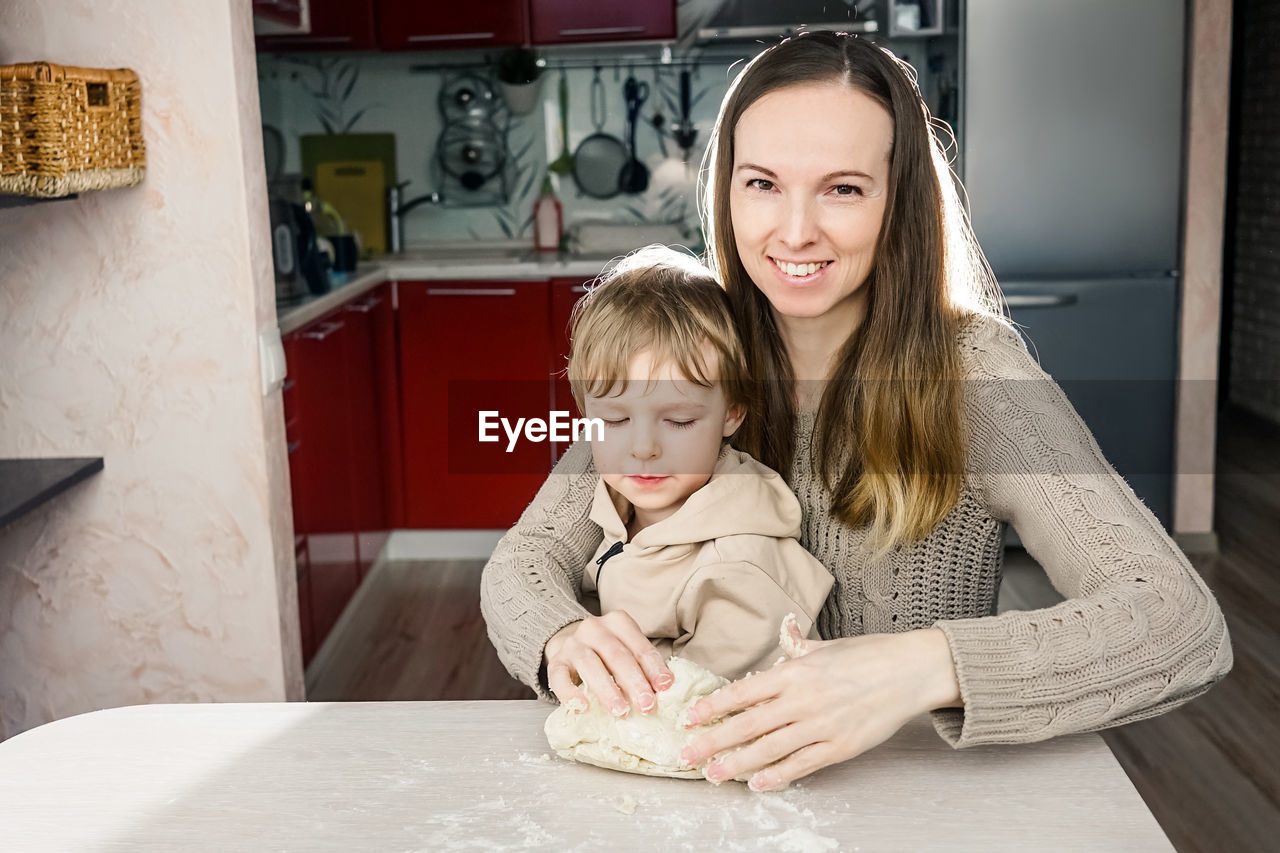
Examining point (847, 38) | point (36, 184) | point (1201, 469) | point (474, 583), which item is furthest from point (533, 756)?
point (1201, 469)

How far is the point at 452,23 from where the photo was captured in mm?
3832

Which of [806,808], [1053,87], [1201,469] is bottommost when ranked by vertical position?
[1201,469]

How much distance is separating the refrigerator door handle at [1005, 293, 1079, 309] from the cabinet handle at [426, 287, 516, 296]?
1.46m

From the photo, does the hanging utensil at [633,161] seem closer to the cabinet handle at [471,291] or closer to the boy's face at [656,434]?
the cabinet handle at [471,291]

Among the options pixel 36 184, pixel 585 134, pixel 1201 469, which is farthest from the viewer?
pixel 585 134

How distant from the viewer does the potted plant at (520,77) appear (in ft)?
13.3

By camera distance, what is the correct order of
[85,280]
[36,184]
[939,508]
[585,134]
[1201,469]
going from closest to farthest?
[939,508] < [36,184] < [85,280] < [1201,469] < [585,134]

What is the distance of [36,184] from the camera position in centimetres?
182

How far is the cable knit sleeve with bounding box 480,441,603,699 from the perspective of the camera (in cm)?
113

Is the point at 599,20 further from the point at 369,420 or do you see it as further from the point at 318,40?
the point at 369,420

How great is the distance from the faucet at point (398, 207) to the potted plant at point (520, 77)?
0.43 m

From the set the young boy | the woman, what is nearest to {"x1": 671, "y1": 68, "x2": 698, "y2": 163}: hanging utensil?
the woman

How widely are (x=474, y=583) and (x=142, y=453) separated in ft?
5.09

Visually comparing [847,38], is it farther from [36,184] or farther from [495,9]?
[495,9]
